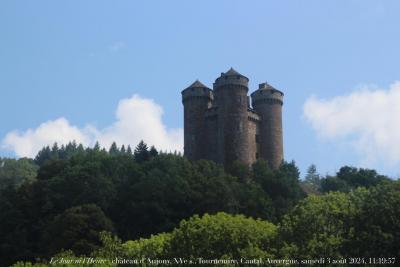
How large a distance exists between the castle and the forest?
2728 mm

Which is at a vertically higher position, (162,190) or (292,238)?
(162,190)

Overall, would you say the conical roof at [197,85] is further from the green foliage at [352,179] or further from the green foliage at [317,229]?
the green foliage at [317,229]

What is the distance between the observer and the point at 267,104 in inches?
2884

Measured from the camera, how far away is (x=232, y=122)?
6744cm

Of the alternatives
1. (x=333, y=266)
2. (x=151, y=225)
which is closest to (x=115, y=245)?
(x=333, y=266)

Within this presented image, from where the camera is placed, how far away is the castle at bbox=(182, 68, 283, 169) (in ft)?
221

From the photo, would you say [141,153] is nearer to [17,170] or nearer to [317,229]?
[317,229]

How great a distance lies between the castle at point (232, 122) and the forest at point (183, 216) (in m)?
2.73

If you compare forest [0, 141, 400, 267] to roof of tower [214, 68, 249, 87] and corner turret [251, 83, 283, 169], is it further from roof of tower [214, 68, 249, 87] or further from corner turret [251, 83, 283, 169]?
roof of tower [214, 68, 249, 87]

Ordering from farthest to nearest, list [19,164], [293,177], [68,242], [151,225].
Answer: [19,164], [293,177], [151,225], [68,242]

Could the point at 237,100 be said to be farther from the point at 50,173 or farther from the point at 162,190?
the point at 50,173

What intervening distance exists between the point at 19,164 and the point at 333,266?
120449mm

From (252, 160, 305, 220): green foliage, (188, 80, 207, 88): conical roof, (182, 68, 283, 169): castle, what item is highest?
(188, 80, 207, 88): conical roof

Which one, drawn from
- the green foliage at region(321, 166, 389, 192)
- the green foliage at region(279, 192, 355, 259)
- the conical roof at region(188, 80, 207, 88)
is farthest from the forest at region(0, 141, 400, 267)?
the conical roof at region(188, 80, 207, 88)
